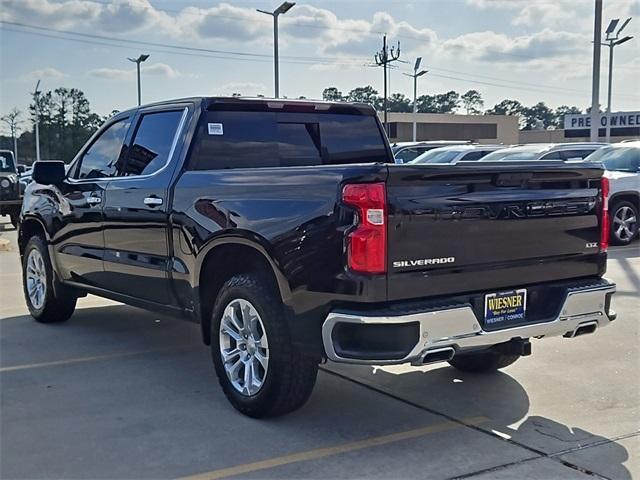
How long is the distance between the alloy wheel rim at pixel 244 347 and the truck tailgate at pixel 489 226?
104 cm

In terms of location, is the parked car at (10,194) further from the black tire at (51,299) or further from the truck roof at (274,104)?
Result: the truck roof at (274,104)

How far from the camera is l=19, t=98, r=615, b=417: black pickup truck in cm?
389

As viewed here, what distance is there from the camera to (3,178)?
18750 mm

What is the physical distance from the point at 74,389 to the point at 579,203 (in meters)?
3.61

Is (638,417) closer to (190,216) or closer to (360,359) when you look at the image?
(360,359)

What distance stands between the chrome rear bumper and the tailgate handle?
0.74 metres

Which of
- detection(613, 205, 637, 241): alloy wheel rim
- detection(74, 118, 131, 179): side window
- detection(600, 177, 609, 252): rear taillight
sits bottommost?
detection(613, 205, 637, 241): alloy wheel rim

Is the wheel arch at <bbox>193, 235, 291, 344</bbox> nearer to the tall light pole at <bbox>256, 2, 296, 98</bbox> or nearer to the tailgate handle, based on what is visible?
the tailgate handle

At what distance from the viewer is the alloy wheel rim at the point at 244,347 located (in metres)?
4.55

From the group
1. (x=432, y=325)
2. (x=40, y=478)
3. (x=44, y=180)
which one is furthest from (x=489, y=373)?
(x=44, y=180)

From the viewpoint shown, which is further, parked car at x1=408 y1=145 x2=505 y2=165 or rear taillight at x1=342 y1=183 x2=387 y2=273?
parked car at x1=408 y1=145 x2=505 y2=165

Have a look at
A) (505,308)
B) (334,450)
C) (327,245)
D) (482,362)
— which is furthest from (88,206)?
(505,308)

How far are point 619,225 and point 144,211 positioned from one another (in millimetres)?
9569

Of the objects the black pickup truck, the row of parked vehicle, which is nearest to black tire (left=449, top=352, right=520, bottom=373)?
the black pickup truck
